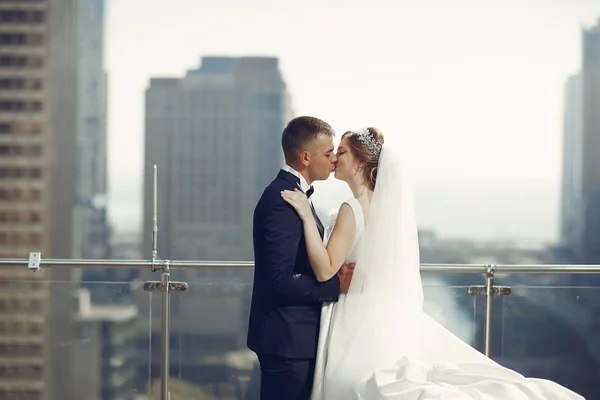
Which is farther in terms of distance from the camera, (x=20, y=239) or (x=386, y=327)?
(x=20, y=239)

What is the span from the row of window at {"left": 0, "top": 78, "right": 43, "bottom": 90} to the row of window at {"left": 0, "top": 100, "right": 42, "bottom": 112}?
1.98ft

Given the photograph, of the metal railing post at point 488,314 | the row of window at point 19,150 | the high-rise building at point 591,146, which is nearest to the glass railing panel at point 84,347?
the metal railing post at point 488,314

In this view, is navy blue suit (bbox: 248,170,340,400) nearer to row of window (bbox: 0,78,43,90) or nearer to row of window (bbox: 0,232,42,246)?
row of window (bbox: 0,232,42,246)

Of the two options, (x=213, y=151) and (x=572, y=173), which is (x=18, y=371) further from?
(x=572, y=173)

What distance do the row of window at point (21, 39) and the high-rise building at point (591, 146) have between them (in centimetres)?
2351

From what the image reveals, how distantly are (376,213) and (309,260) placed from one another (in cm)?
26

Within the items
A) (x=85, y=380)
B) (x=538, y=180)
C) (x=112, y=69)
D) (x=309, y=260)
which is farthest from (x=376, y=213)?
(x=538, y=180)

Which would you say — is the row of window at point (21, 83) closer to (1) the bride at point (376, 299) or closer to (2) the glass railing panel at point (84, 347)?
(2) the glass railing panel at point (84, 347)

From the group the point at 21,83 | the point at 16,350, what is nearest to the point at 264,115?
the point at 21,83

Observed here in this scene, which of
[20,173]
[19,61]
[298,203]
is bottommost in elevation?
[298,203]

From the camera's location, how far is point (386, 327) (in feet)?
7.57

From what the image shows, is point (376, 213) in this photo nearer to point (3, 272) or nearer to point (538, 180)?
point (3, 272)

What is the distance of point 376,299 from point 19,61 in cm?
3597

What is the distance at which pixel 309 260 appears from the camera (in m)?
2.21
